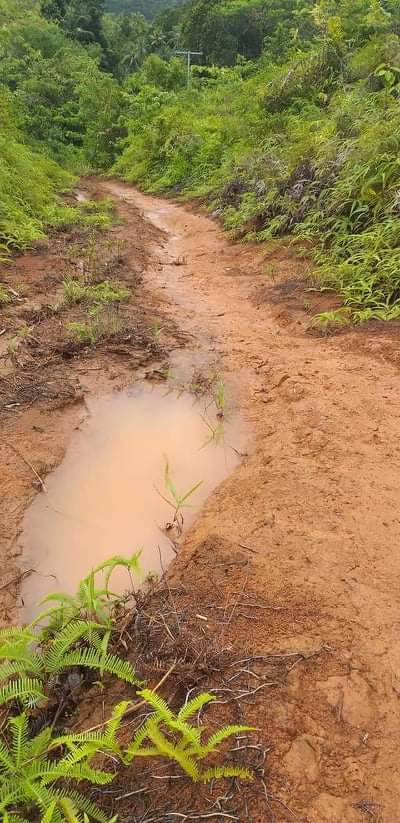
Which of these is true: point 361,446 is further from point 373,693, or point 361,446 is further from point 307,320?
point 307,320

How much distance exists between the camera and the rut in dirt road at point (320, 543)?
1.80 metres

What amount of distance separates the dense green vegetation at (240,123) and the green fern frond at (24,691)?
4438 millimetres

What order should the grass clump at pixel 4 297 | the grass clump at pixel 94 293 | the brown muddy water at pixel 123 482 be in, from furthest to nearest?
1. the grass clump at pixel 94 293
2. the grass clump at pixel 4 297
3. the brown muddy water at pixel 123 482

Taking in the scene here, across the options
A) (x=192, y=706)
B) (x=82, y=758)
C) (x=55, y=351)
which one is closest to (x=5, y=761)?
(x=82, y=758)

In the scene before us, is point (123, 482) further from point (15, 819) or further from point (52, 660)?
point (15, 819)

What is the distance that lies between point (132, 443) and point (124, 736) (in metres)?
2.25

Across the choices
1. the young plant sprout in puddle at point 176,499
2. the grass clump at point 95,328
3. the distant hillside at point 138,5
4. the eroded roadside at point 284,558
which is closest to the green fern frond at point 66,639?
the eroded roadside at point 284,558

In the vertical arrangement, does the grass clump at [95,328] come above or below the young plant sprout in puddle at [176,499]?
above

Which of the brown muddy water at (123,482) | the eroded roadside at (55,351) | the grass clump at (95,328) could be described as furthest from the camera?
the grass clump at (95,328)

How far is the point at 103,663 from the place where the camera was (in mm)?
2062

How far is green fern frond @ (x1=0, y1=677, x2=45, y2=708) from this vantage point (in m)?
1.92

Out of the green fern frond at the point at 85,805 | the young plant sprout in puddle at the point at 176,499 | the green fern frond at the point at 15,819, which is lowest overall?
the young plant sprout in puddle at the point at 176,499

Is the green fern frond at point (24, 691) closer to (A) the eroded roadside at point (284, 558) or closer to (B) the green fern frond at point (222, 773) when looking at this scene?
(A) the eroded roadside at point (284, 558)

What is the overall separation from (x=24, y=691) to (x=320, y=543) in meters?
1.54
